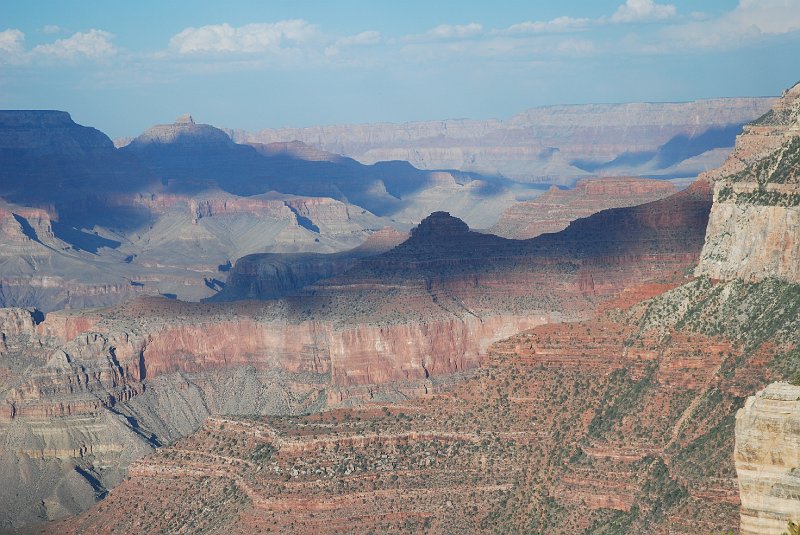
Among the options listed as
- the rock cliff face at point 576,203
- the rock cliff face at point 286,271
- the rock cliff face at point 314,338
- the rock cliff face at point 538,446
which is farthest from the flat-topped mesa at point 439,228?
the rock cliff face at point 538,446

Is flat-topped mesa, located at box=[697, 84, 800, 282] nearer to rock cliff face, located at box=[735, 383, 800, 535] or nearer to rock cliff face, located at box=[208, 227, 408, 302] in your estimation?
rock cliff face, located at box=[735, 383, 800, 535]

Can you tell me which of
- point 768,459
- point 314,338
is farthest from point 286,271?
point 768,459

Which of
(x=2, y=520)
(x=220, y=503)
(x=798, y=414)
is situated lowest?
(x=2, y=520)

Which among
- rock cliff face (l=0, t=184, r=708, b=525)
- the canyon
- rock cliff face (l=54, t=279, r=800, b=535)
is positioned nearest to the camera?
rock cliff face (l=54, t=279, r=800, b=535)

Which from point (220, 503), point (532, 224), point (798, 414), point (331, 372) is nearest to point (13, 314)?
point (331, 372)

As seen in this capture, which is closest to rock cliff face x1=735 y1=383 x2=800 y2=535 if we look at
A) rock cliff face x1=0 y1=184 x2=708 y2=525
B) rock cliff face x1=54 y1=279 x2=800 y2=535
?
rock cliff face x1=54 y1=279 x2=800 y2=535

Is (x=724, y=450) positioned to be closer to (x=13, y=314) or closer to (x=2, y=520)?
(x=2, y=520)

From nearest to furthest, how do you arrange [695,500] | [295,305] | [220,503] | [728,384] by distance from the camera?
[695,500], [728,384], [220,503], [295,305]
